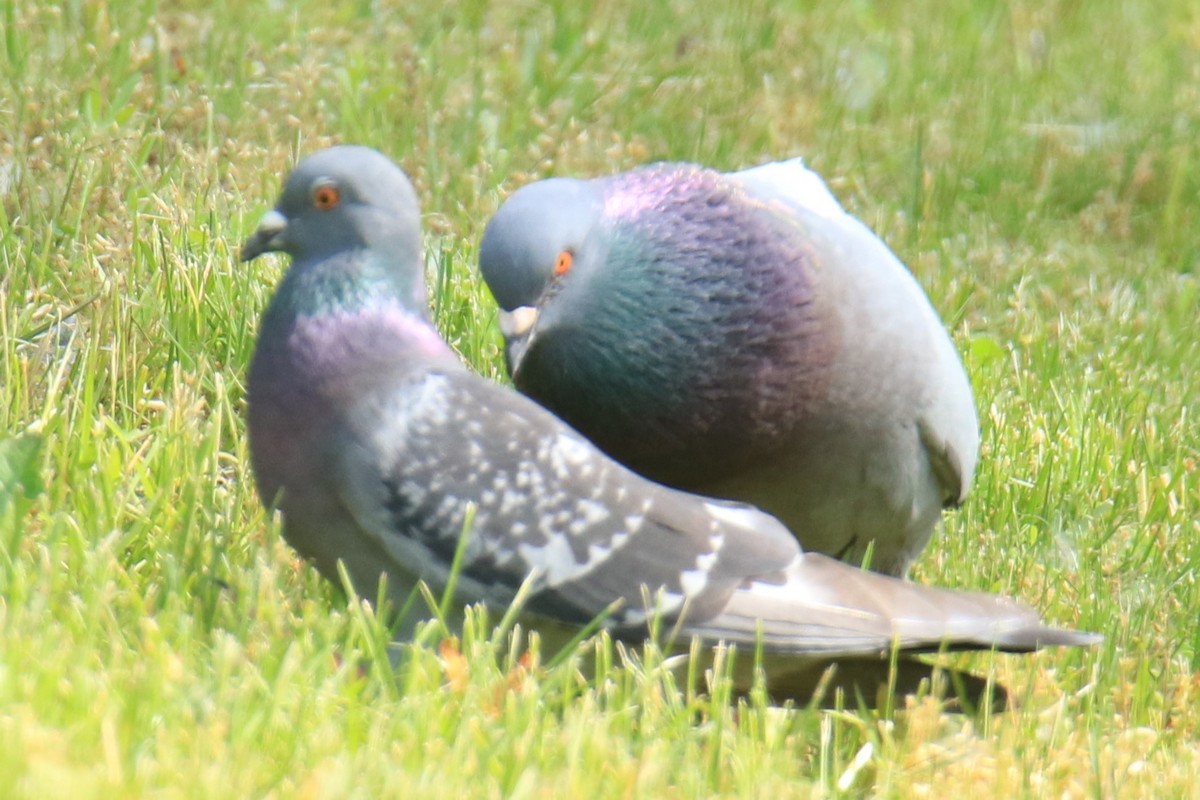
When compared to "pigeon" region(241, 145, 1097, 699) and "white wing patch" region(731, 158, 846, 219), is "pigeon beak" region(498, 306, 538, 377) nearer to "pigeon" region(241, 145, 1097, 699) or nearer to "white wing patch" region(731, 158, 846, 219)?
"pigeon" region(241, 145, 1097, 699)

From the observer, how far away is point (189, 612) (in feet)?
9.78

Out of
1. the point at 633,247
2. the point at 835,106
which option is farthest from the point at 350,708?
the point at 835,106

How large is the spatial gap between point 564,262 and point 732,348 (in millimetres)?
385

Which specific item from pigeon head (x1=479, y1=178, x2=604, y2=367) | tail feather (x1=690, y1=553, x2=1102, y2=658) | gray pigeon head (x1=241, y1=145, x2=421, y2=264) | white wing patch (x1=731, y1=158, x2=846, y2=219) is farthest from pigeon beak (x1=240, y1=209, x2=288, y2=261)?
white wing patch (x1=731, y1=158, x2=846, y2=219)

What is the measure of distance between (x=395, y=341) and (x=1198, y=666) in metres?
1.72

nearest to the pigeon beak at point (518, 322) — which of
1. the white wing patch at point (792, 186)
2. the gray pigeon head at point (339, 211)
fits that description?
the gray pigeon head at point (339, 211)

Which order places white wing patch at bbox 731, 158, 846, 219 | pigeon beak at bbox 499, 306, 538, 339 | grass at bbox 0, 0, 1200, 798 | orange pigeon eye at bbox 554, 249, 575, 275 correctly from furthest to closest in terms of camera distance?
white wing patch at bbox 731, 158, 846, 219, orange pigeon eye at bbox 554, 249, 575, 275, pigeon beak at bbox 499, 306, 538, 339, grass at bbox 0, 0, 1200, 798

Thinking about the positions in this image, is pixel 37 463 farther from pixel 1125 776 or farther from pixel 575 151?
pixel 575 151

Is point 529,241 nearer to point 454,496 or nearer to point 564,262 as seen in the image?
point 564,262

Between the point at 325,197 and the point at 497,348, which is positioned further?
the point at 497,348

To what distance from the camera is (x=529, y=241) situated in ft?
10.5

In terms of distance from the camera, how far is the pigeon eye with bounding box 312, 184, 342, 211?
3.00 meters

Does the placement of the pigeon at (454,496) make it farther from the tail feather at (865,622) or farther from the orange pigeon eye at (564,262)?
the orange pigeon eye at (564,262)

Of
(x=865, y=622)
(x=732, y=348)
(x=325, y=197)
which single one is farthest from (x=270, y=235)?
(x=865, y=622)
